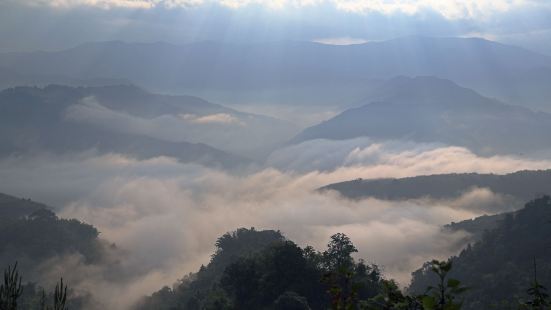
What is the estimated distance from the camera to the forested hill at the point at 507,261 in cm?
7788

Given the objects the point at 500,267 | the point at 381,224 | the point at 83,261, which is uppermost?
the point at 381,224

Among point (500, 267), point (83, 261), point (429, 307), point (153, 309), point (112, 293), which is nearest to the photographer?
point (429, 307)

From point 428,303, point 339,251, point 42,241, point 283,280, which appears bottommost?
point 428,303

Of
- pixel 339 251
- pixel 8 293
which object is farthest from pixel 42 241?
pixel 8 293

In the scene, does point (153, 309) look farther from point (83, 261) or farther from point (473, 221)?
point (473, 221)

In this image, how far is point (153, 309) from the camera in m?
98.9

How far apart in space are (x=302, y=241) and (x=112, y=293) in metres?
78.3

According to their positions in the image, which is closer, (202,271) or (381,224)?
(202,271)

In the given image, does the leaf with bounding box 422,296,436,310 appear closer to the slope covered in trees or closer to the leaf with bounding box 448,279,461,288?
the leaf with bounding box 448,279,461,288

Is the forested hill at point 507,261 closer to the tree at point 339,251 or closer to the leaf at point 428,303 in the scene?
the tree at point 339,251

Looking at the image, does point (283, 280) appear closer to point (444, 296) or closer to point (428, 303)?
point (444, 296)

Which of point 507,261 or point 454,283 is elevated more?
point 507,261

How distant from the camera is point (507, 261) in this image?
90562mm

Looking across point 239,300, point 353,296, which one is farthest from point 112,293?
point 353,296
